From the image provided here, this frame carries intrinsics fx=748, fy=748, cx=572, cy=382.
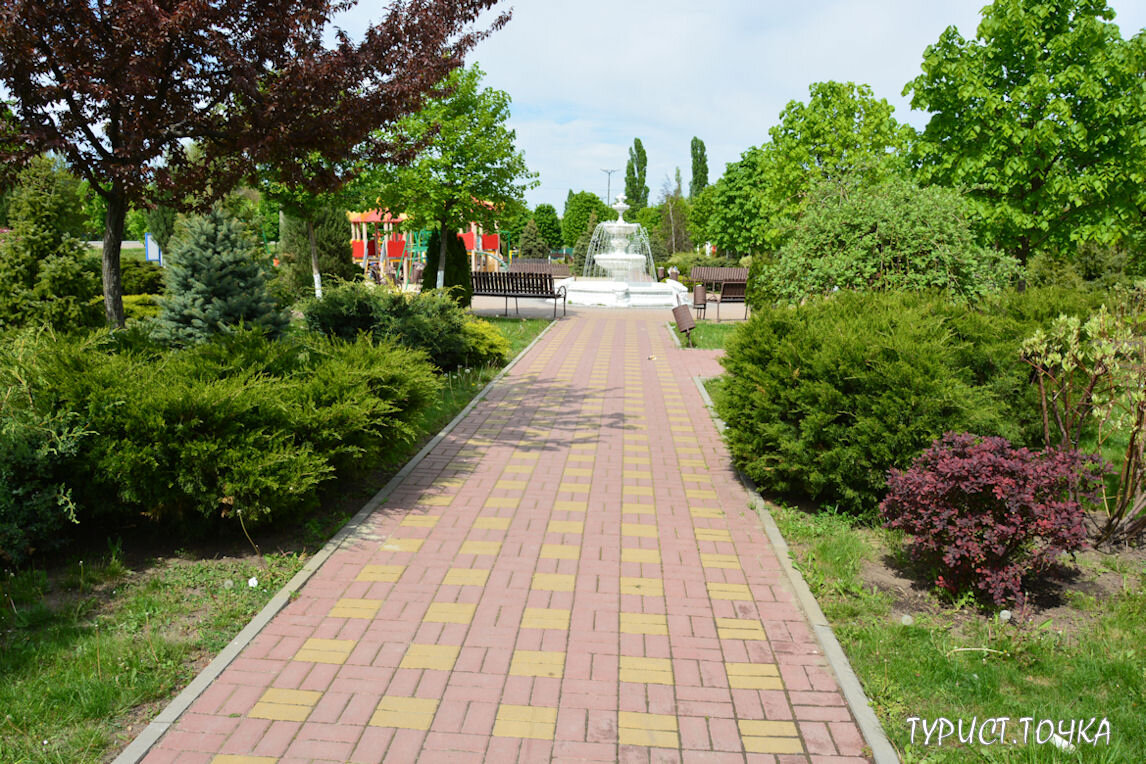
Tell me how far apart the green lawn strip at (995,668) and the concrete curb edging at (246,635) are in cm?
297

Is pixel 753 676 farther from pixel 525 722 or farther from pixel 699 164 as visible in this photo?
pixel 699 164

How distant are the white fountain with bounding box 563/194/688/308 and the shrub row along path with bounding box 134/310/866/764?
19062 mm

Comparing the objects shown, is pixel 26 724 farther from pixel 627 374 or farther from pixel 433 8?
pixel 627 374

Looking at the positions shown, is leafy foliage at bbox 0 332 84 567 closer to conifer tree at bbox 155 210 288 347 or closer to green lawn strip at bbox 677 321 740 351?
conifer tree at bbox 155 210 288 347

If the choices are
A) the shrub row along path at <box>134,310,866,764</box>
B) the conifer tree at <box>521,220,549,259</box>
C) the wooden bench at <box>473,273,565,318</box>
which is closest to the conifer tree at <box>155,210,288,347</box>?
the shrub row along path at <box>134,310,866,764</box>

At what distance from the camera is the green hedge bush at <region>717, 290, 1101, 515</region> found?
5.27 metres

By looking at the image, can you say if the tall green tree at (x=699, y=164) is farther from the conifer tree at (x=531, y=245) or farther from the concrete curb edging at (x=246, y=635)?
the concrete curb edging at (x=246, y=635)

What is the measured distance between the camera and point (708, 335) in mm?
16719

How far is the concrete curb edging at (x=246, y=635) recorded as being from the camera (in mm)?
2974

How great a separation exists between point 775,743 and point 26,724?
9.97 feet

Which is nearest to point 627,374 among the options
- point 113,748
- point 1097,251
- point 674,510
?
point 674,510

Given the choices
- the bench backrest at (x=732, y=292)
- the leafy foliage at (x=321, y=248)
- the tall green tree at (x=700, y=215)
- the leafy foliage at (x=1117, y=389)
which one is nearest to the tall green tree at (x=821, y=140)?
the bench backrest at (x=732, y=292)

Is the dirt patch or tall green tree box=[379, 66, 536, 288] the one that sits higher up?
tall green tree box=[379, 66, 536, 288]

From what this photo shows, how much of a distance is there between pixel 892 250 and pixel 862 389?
3059 millimetres
